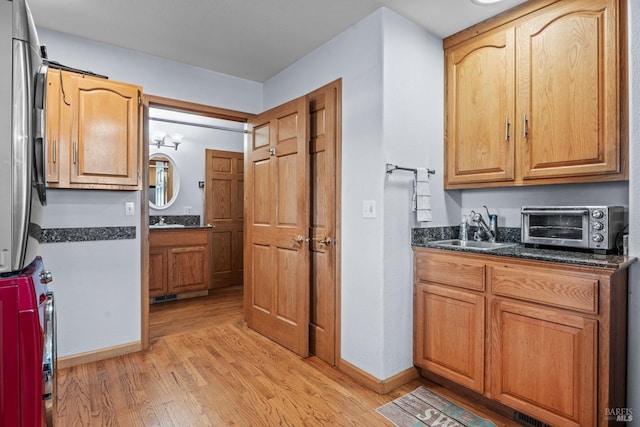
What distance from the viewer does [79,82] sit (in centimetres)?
242

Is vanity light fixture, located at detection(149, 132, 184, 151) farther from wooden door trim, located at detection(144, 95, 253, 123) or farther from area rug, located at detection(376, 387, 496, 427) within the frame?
area rug, located at detection(376, 387, 496, 427)

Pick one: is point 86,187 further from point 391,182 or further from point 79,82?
point 391,182

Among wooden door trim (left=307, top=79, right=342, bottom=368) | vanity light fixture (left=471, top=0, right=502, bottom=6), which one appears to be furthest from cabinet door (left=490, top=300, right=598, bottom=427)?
vanity light fixture (left=471, top=0, right=502, bottom=6)

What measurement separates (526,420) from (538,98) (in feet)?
5.99

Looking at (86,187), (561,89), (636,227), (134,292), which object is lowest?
(134,292)

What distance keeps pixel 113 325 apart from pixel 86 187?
1.10m

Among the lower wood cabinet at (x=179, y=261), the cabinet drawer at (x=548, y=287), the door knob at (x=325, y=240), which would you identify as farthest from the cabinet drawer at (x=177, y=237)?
the cabinet drawer at (x=548, y=287)

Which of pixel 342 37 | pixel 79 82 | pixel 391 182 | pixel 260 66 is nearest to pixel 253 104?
pixel 260 66

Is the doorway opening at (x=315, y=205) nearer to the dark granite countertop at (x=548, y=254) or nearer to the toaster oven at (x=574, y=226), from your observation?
the dark granite countertop at (x=548, y=254)

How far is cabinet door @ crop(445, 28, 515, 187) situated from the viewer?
2.25 meters

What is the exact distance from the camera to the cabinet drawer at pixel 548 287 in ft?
5.29

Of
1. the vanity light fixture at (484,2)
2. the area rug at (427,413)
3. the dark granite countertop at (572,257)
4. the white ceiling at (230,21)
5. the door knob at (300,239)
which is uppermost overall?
the white ceiling at (230,21)

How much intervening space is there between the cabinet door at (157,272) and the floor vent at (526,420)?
3.74 metres

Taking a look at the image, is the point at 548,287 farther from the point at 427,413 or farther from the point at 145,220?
the point at 145,220
